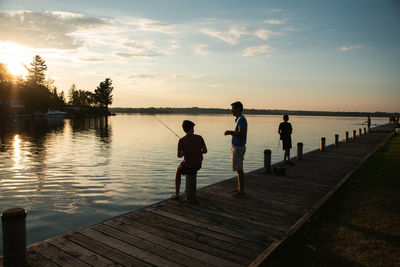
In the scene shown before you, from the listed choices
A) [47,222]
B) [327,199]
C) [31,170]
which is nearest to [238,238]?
[327,199]

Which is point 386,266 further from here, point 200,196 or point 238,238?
point 200,196

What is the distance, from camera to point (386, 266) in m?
4.27

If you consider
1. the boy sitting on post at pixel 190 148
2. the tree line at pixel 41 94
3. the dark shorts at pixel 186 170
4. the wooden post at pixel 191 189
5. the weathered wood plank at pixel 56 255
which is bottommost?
the weathered wood plank at pixel 56 255

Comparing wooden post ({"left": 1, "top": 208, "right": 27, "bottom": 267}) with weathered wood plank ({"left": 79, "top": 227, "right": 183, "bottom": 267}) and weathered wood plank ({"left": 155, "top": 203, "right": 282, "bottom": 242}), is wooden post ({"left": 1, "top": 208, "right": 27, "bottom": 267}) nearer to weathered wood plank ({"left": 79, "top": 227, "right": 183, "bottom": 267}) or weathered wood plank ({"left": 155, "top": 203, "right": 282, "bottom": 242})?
weathered wood plank ({"left": 79, "top": 227, "right": 183, "bottom": 267})

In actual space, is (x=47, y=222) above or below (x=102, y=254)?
below

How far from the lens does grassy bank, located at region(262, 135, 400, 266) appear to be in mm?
4508

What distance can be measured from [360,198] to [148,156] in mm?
15619

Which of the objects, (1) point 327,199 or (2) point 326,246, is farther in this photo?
(1) point 327,199

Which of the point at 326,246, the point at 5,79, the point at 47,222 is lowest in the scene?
the point at 47,222

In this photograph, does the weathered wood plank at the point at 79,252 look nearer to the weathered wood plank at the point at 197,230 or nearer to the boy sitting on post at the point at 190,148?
the weathered wood plank at the point at 197,230

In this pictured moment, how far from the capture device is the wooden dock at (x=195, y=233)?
14.1 feet

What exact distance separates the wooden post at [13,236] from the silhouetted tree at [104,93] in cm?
14356

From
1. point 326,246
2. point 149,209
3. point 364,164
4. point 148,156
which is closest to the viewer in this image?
point 326,246

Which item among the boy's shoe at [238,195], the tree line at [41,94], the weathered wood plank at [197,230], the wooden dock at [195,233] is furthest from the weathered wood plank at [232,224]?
the tree line at [41,94]
